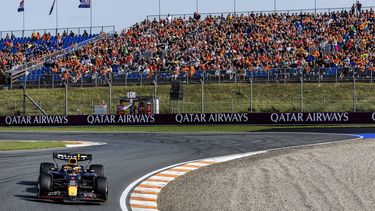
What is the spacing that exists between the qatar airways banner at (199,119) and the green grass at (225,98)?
1.18 metres

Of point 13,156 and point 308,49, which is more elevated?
point 308,49

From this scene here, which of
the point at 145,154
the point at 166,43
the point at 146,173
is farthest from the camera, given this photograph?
the point at 166,43

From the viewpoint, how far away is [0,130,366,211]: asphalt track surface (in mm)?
13969

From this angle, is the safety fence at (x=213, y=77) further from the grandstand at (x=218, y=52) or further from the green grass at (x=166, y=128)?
the green grass at (x=166, y=128)

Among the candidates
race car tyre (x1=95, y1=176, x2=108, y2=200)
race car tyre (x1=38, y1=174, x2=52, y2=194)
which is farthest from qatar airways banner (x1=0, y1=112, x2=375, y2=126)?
race car tyre (x1=38, y1=174, x2=52, y2=194)

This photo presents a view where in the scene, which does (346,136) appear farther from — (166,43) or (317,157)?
(166,43)

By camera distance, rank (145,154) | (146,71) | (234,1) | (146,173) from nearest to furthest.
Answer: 1. (146,173)
2. (145,154)
3. (146,71)
4. (234,1)

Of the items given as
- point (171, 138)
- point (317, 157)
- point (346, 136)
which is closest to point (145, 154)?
point (317, 157)

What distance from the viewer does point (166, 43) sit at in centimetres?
5538

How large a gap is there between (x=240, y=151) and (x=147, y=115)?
1905 cm

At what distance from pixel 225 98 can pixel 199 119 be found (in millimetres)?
4002

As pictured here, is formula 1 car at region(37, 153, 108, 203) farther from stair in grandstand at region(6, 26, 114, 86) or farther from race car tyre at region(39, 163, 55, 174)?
stair in grandstand at region(6, 26, 114, 86)

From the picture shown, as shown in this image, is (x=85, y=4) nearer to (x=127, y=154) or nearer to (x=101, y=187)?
(x=127, y=154)

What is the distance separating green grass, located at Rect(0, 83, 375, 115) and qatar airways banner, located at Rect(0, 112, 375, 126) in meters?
1.18
